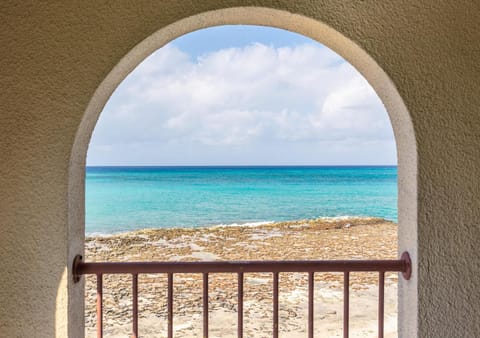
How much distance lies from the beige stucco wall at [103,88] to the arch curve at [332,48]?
0.01 metres

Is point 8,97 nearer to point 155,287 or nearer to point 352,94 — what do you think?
point 155,287

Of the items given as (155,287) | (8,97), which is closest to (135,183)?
(155,287)

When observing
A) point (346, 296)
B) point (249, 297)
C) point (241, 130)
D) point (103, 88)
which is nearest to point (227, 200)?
point (241, 130)

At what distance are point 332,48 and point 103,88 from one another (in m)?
1.01

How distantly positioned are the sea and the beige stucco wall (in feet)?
49.5

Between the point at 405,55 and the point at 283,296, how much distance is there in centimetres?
473

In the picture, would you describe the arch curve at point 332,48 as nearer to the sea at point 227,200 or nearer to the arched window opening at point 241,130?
the arched window opening at point 241,130

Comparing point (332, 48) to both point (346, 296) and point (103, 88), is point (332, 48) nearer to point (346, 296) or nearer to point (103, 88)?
point (103, 88)

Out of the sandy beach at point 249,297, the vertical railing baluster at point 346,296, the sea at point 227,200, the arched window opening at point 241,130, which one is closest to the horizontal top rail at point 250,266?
the vertical railing baluster at point 346,296

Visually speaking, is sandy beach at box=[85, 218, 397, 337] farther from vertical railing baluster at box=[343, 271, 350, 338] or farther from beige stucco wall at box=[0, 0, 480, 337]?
beige stucco wall at box=[0, 0, 480, 337]

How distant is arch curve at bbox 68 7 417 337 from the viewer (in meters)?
1.48

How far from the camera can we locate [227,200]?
2417cm

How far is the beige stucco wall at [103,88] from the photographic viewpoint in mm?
1436

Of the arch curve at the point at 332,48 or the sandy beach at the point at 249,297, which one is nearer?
the arch curve at the point at 332,48
